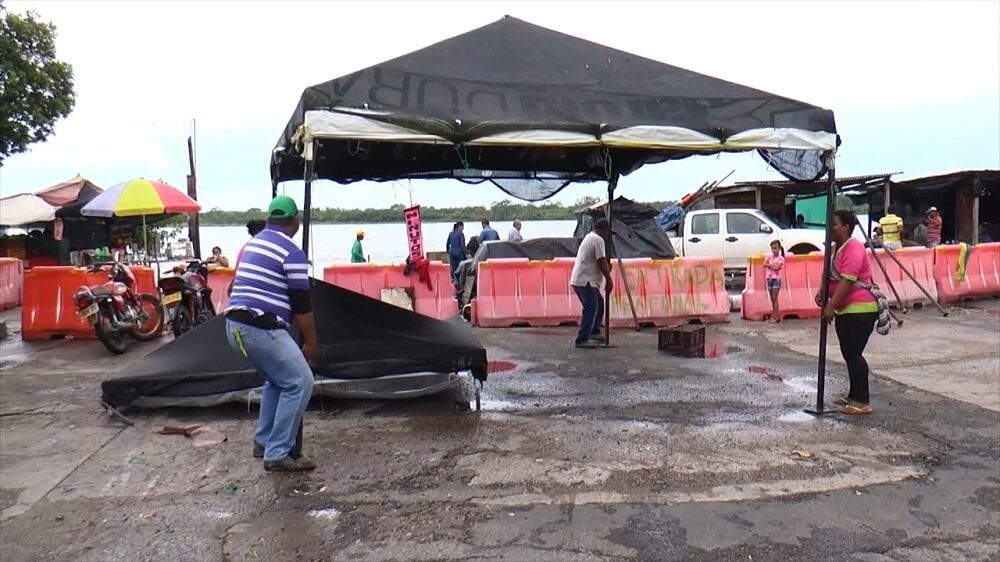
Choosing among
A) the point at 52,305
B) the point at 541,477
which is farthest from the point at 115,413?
the point at 52,305

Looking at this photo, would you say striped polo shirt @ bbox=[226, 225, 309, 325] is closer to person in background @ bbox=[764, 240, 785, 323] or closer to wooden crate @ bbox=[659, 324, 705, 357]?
wooden crate @ bbox=[659, 324, 705, 357]

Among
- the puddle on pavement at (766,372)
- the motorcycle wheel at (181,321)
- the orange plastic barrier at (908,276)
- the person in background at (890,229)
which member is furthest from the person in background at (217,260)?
the person in background at (890,229)

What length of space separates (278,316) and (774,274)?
31.5ft

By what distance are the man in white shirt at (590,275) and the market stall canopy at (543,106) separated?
256 centimetres

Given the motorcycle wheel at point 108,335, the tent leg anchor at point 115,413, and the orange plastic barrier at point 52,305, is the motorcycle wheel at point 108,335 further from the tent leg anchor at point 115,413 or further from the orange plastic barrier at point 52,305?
the tent leg anchor at point 115,413

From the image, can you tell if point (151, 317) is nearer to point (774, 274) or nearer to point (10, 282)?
point (10, 282)

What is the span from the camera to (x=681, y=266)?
11922 millimetres

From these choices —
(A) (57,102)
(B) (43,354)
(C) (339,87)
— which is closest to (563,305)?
(C) (339,87)

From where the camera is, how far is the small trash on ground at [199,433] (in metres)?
5.55

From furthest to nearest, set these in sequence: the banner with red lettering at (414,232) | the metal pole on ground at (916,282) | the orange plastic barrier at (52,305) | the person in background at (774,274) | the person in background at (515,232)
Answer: the person in background at (515,232)
the metal pole on ground at (916,282)
the person in background at (774,274)
the banner with red lettering at (414,232)
the orange plastic barrier at (52,305)

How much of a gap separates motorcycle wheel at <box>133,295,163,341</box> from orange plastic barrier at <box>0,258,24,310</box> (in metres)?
8.11

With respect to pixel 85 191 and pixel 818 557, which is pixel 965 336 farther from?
pixel 85 191

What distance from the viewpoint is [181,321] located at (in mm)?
10508

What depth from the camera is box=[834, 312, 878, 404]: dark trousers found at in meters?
6.21
